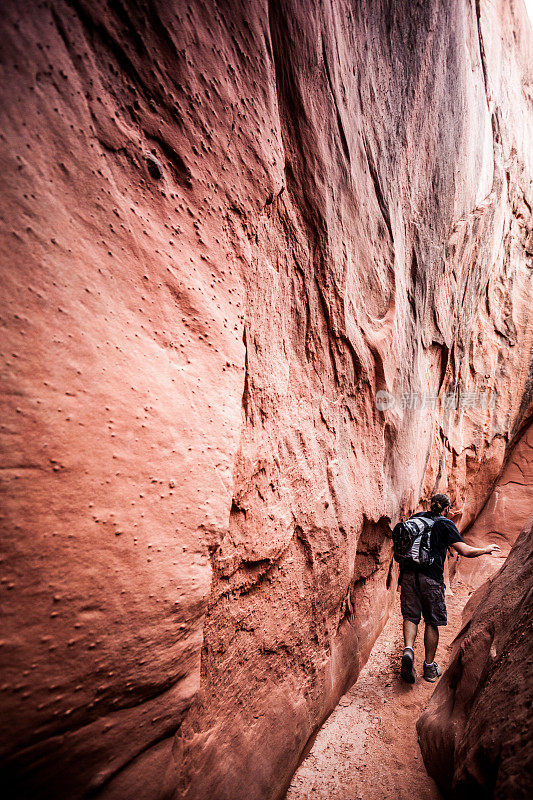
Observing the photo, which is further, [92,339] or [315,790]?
[315,790]

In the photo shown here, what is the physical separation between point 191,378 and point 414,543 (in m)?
2.66

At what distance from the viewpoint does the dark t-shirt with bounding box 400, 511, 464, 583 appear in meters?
3.17

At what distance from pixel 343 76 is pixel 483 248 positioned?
422 centimetres

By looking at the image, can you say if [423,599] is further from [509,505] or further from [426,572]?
[509,505]

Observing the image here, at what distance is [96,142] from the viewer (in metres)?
1.22

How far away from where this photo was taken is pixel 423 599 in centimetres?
318

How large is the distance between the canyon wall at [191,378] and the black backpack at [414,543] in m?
0.20

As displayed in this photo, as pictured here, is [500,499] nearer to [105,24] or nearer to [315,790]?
[315,790]

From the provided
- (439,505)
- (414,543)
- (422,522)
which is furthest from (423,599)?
(439,505)

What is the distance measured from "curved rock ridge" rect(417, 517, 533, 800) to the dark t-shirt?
830mm

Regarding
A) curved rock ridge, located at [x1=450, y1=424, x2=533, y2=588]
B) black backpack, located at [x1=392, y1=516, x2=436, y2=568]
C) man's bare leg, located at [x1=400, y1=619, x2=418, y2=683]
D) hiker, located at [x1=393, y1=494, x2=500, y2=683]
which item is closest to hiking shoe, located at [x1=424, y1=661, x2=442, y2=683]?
hiker, located at [x1=393, y1=494, x2=500, y2=683]

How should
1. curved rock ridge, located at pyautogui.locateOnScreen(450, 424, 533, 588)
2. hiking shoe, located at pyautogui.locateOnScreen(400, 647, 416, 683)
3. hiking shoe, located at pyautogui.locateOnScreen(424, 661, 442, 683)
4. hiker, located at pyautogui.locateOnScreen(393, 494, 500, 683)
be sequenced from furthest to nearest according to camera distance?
curved rock ridge, located at pyautogui.locateOnScreen(450, 424, 533, 588)
hiker, located at pyautogui.locateOnScreen(393, 494, 500, 683)
hiking shoe, located at pyautogui.locateOnScreen(424, 661, 442, 683)
hiking shoe, located at pyautogui.locateOnScreen(400, 647, 416, 683)

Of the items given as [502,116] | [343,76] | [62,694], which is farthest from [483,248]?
[62,694]

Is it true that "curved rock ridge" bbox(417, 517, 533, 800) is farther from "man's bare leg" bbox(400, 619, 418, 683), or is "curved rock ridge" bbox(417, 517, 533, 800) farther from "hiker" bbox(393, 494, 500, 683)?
"hiker" bbox(393, 494, 500, 683)
